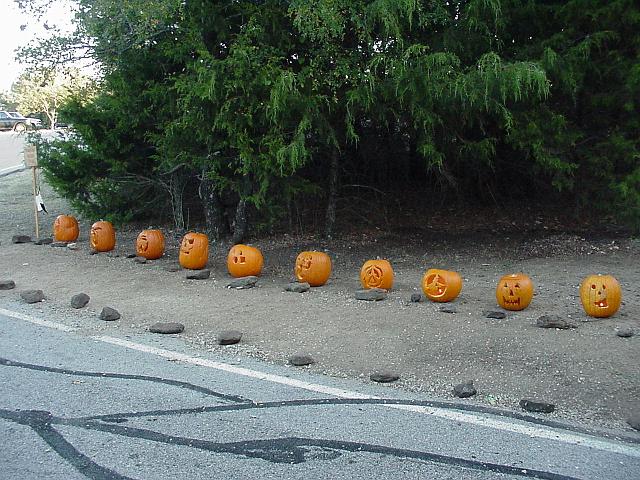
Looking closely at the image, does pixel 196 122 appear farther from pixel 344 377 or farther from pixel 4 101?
pixel 4 101

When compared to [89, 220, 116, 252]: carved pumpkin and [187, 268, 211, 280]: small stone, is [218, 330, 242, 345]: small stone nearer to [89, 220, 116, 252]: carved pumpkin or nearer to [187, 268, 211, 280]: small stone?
[187, 268, 211, 280]: small stone

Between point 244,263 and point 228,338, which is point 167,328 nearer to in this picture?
point 228,338

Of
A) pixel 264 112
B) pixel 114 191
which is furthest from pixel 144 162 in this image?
pixel 264 112

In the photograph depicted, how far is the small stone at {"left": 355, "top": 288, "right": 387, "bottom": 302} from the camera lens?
26.7 feet

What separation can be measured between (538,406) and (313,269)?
4.33 metres

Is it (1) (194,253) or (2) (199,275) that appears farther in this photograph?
(1) (194,253)

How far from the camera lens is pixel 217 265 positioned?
1069 cm

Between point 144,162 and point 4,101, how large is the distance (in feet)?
201

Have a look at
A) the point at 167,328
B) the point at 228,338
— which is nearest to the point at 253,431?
the point at 228,338

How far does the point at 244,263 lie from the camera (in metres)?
9.59

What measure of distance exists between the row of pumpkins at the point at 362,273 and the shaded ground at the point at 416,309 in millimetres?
153

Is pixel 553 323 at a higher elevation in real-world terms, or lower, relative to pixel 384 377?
higher

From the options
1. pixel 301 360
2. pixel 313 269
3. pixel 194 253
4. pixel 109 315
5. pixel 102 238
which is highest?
pixel 102 238

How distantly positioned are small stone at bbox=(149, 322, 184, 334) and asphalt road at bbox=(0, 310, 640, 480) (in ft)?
3.30
